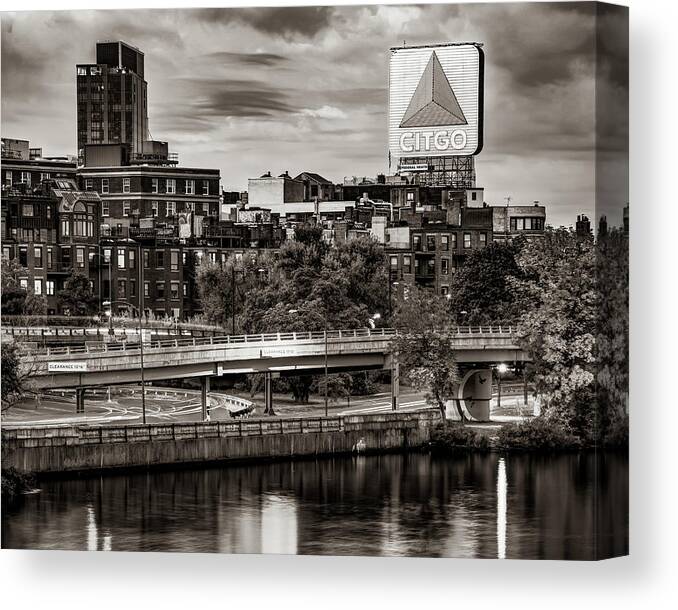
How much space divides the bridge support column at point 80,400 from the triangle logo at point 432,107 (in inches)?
252

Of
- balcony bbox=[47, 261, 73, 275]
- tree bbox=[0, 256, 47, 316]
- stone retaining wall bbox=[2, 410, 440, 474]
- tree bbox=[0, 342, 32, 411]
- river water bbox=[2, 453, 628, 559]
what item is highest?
balcony bbox=[47, 261, 73, 275]

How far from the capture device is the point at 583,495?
24172mm

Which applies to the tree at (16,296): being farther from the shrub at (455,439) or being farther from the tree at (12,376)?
the shrub at (455,439)

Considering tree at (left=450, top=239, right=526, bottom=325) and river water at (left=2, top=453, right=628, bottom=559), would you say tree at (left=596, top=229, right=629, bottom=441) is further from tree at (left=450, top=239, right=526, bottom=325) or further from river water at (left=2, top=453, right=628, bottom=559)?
tree at (left=450, top=239, right=526, bottom=325)

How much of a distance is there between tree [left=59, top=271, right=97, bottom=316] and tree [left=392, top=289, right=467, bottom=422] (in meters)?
4.57

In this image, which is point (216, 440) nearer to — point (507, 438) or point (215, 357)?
point (215, 357)

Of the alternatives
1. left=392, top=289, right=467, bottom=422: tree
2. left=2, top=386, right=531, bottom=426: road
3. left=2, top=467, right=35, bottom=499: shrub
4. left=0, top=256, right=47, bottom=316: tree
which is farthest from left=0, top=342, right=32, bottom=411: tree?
left=392, top=289, right=467, bottom=422: tree

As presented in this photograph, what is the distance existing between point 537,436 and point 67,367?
717cm

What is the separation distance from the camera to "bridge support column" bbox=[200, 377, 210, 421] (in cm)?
2742

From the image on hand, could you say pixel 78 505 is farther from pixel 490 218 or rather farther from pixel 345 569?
pixel 490 218

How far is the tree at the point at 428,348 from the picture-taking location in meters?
26.6

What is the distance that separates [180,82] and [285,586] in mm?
7300

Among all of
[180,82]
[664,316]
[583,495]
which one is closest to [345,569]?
[583,495]

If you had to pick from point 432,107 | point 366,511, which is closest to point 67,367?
point 366,511
